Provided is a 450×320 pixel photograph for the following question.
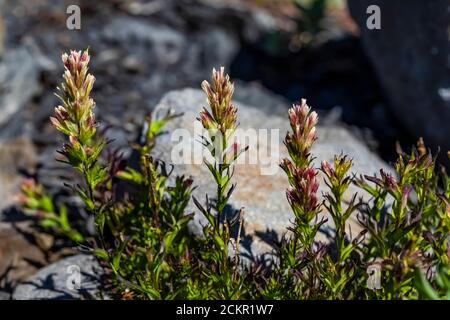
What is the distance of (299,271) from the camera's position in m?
3.68

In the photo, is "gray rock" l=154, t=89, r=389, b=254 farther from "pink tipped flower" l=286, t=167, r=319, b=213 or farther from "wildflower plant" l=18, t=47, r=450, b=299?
"pink tipped flower" l=286, t=167, r=319, b=213

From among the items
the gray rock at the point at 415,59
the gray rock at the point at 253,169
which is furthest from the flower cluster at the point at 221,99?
the gray rock at the point at 415,59

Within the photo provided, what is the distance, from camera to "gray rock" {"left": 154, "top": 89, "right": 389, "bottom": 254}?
14.4 feet

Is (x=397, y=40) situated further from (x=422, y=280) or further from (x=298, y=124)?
(x=422, y=280)

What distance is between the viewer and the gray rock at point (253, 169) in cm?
438

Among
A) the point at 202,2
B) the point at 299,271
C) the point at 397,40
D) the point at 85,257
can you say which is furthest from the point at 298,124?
the point at 202,2

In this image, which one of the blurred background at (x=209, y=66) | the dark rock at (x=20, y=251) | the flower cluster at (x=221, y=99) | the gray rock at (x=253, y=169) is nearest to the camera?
the flower cluster at (x=221, y=99)

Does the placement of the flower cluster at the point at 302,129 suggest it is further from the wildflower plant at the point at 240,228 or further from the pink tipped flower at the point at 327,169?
the pink tipped flower at the point at 327,169

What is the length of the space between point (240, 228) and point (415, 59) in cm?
290

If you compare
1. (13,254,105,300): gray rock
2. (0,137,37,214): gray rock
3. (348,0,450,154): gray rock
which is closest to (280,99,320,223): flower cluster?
(13,254,105,300): gray rock

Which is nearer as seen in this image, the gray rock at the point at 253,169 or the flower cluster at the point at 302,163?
the flower cluster at the point at 302,163

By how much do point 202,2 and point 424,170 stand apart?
Answer: 5216 millimetres

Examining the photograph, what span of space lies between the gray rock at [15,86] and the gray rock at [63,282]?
228cm
